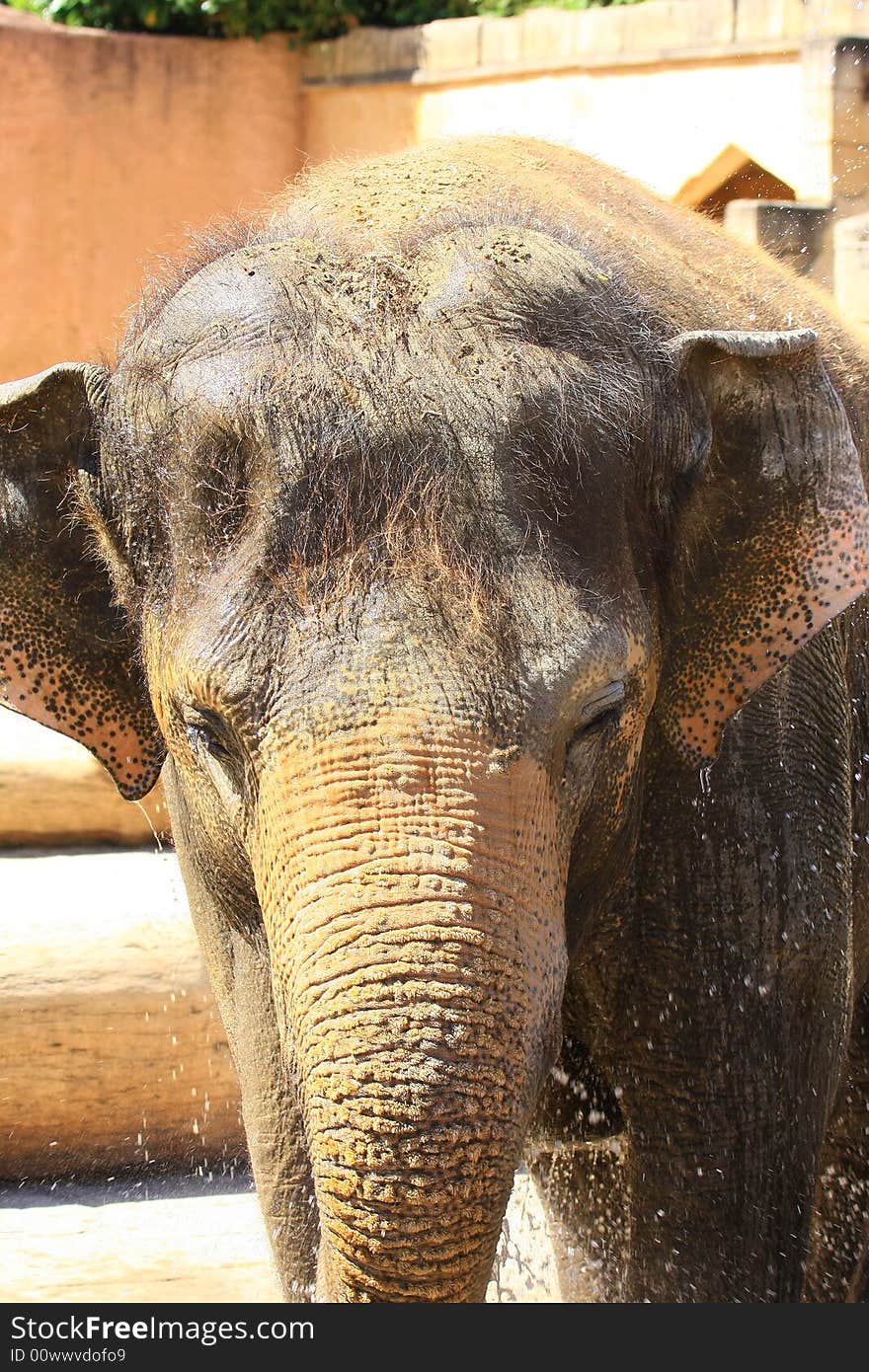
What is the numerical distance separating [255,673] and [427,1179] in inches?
24.1

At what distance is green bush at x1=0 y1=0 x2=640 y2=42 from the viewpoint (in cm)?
1175

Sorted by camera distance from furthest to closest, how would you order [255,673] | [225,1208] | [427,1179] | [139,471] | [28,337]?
[28,337] → [225,1208] → [139,471] → [255,673] → [427,1179]

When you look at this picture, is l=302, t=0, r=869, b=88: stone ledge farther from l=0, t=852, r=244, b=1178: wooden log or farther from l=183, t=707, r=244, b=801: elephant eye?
l=183, t=707, r=244, b=801: elephant eye

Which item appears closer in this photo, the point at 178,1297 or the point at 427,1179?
the point at 427,1179

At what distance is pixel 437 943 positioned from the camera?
199cm

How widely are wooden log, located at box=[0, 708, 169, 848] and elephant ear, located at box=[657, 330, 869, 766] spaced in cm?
264

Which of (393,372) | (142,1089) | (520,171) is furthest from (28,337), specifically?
(393,372)

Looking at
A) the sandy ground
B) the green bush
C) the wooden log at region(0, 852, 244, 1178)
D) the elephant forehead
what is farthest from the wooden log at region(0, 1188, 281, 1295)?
the green bush

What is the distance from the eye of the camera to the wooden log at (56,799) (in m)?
5.16

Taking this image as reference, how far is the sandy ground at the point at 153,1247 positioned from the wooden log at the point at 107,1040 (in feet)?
0.33

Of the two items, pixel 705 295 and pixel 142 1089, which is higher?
pixel 705 295

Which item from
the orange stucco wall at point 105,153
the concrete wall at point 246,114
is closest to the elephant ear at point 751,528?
the concrete wall at point 246,114

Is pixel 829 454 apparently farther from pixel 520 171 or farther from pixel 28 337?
pixel 28 337

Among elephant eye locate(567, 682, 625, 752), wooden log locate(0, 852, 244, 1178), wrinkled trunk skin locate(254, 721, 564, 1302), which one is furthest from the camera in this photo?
wooden log locate(0, 852, 244, 1178)
